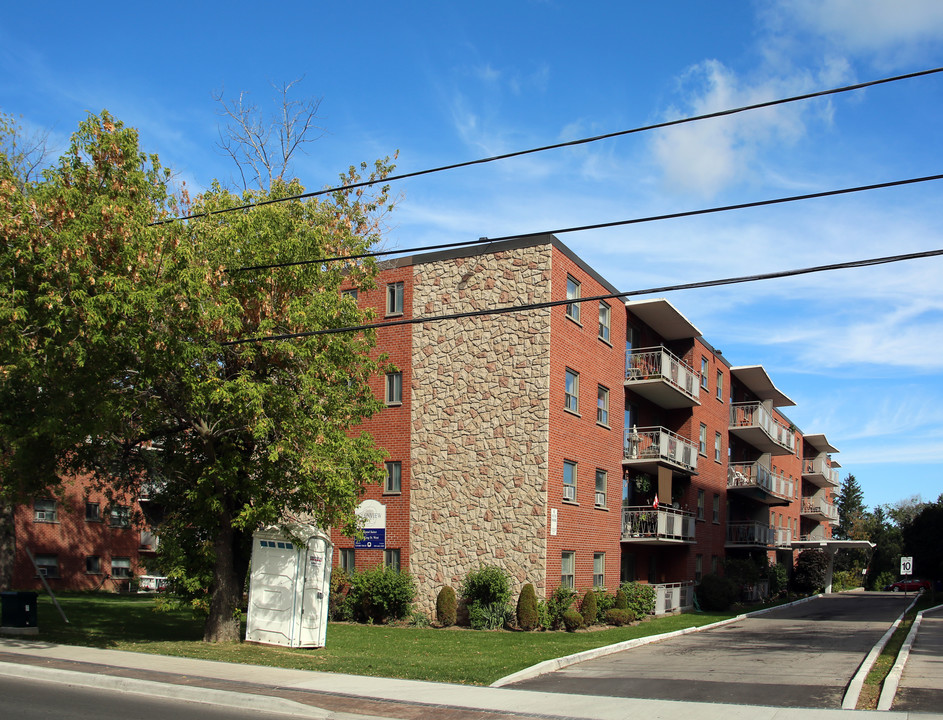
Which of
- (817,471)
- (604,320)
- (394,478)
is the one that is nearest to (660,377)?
(604,320)

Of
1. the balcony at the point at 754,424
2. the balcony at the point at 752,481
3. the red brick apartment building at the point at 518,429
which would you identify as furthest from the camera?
the balcony at the point at 754,424

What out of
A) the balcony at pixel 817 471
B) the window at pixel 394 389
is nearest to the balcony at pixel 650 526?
the window at pixel 394 389

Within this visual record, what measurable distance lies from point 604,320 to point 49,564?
92.6 ft

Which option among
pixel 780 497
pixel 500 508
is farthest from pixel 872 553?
pixel 500 508

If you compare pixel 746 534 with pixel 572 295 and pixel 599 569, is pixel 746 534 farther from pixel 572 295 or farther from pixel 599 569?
pixel 572 295

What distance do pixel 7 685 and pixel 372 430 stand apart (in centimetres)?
1641

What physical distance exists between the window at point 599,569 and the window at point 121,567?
26773mm

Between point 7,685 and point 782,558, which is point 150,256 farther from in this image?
point 782,558

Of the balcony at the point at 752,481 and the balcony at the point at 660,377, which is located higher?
the balcony at the point at 660,377

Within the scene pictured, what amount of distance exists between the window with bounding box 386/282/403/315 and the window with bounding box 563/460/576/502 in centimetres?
729

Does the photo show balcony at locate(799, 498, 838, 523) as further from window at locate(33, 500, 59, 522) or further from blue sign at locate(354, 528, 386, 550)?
window at locate(33, 500, 59, 522)

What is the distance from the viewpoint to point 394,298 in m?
28.9

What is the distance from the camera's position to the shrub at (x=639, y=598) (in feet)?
96.1

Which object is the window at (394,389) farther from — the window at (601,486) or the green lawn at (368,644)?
the window at (601,486)
